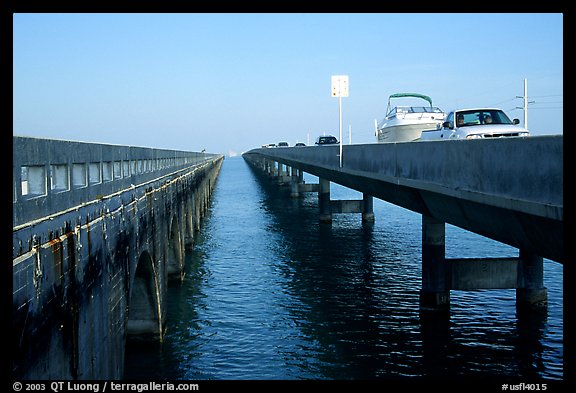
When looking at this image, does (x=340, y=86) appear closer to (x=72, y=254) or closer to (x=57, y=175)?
(x=57, y=175)

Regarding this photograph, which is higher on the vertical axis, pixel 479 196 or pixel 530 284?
pixel 479 196

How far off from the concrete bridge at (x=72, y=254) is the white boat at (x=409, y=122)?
25.8m

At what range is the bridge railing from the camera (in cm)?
702

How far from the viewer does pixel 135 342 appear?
1808cm

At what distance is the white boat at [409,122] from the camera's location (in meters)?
38.2

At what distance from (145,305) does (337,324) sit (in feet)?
22.7

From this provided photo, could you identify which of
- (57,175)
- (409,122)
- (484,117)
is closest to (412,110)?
(409,122)

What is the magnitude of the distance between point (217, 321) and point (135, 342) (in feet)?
14.9

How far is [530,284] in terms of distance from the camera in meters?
21.1

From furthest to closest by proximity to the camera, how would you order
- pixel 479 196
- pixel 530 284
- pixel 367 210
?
pixel 367 210
pixel 530 284
pixel 479 196

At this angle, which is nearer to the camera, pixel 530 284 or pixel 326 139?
pixel 530 284

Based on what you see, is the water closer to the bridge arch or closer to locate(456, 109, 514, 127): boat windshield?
the bridge arch
